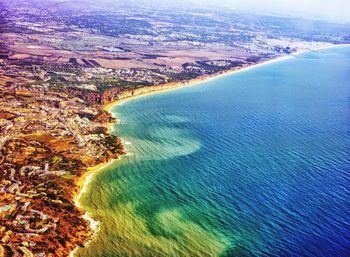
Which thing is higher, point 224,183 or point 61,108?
point 61,108

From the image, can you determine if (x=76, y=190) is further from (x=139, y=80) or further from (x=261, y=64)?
(x=261, y=64)

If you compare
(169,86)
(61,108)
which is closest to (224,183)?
(61,108)

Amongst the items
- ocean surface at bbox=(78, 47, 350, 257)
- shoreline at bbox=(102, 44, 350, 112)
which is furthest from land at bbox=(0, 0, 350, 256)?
ocean surface at bbox=(78, 47, 350, 257)

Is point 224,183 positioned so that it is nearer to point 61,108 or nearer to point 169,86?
point 61,108

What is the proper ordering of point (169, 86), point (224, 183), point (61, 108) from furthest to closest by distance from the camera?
point (169, 86)
point (61, 108)
point (224, 183)

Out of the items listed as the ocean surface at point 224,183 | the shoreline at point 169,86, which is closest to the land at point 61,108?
Answer: the shoreline at point 169,86

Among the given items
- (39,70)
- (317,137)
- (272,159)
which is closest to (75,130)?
(272,159)

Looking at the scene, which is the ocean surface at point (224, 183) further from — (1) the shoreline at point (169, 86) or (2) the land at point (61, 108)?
(2) the land at point (61, 108)

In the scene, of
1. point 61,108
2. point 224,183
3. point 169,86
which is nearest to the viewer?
point 224,183
